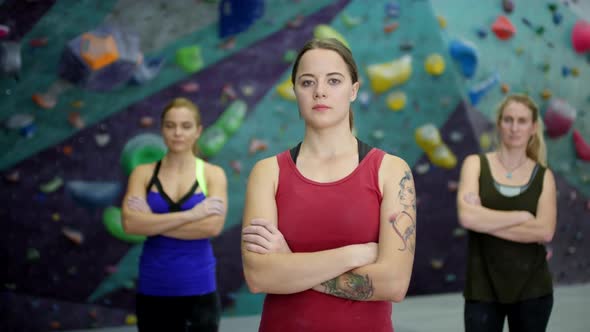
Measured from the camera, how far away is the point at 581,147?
632cm

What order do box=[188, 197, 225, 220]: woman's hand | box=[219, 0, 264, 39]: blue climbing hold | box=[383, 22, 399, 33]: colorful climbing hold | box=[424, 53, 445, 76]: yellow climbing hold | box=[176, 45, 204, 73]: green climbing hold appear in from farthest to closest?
box=[424, 53, 445, 76]: yellow climbing hold → box=[383, 22, 399, 33]: colorful climbing hold → box=[219, 0, 264, 39]: blue climbing hold → box=[176, 45, 204, 73]: green climbing hold → box=[188, 197, 225, 220]: woman's hand

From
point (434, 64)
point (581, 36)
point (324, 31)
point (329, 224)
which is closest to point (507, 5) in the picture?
point (581, 36)

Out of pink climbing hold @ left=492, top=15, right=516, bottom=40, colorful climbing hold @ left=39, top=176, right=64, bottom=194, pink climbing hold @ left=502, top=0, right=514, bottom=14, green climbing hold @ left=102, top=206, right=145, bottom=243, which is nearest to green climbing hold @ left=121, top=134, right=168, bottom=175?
green climbing hold @ left=102, top=206, right=145, bottom=243

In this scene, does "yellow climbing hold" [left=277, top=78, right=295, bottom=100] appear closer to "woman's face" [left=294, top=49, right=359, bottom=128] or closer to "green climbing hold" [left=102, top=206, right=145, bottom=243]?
"green climbing hold" [left=102, top=206, right=145, bottom=243]

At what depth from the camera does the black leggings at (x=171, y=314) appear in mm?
2744

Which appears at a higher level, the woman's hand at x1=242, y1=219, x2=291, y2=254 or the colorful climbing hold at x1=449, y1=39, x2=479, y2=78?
the colorful climbing hold at x1=449, y1=39, x2=479, y2=78

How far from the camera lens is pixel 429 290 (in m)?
5.82

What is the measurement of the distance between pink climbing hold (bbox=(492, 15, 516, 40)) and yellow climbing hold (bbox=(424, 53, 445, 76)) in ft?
2.16

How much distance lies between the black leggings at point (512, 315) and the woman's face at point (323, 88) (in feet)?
4.33

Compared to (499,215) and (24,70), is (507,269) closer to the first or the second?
(499,215)

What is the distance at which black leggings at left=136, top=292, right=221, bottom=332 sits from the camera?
2.74 m

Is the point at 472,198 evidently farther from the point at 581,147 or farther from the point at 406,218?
the point at 581,147

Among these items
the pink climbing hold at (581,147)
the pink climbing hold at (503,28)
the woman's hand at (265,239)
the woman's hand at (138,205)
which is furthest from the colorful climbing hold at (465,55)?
the woman's hand at (265,239)

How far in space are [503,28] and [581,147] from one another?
4.61ft
